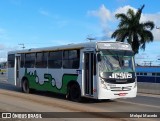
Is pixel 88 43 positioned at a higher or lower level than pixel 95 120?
higher

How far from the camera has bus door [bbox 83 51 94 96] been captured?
1822 cm

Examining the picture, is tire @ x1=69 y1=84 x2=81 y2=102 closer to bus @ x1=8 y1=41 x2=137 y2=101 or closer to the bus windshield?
bus @ x1=8 y1=41 x2=137 y2=101

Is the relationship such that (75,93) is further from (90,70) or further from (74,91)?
(90,70)

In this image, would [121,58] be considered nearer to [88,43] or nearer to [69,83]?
[88,43]

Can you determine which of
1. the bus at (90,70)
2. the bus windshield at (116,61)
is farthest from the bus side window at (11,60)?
the bus windshield at (116,61)

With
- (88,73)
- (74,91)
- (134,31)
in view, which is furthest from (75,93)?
(134,31)

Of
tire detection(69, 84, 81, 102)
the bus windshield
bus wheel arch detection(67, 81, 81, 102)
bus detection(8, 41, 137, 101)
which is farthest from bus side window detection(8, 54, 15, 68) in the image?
the bus windshield

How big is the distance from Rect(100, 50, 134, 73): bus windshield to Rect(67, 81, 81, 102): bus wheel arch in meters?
1.96

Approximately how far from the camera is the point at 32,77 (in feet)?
78.8

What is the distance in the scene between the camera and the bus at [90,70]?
1789 centimetres

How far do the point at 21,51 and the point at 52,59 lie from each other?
14.5ft

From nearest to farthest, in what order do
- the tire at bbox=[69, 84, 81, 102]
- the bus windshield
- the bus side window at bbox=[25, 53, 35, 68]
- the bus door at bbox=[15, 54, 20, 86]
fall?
the bus windshield, the tire at bbox=[69, 84, 81, 102], the bus side window at bbox=[25, 53, 35, 68], the bus door at bbox=[15, 54, 20, 86]

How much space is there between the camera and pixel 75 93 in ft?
64.0

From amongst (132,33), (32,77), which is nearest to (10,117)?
(32,77)
